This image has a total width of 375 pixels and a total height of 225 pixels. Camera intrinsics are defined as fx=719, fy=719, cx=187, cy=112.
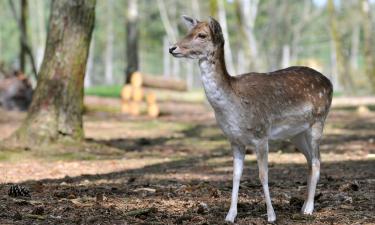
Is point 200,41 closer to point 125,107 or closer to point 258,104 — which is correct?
point 258,104

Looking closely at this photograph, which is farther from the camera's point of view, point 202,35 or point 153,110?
point 153,110

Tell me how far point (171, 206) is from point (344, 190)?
2.28 m

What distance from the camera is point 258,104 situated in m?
6.75

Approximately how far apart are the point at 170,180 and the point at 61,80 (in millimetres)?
3839

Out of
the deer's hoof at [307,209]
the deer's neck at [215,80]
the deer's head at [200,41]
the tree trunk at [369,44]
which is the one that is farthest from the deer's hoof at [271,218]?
the tree trunk at [369,44]

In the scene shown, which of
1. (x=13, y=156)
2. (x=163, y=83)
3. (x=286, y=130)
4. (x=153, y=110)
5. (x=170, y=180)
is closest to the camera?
(x=286, y=130)

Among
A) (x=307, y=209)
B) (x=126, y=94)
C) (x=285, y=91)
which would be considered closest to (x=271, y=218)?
(x=307, y=209)

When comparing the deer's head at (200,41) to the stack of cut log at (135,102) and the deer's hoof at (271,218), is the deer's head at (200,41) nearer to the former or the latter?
the deer's hoof at (271,218)

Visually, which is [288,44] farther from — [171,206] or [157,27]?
[171,206]

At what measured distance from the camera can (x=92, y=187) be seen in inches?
331

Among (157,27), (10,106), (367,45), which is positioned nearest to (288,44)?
(157,27)

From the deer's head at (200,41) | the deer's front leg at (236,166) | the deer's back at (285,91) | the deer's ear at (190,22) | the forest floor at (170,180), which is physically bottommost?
the forest floor at (170,180)

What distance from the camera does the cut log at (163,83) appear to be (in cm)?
3244

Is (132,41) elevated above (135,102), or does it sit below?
above
